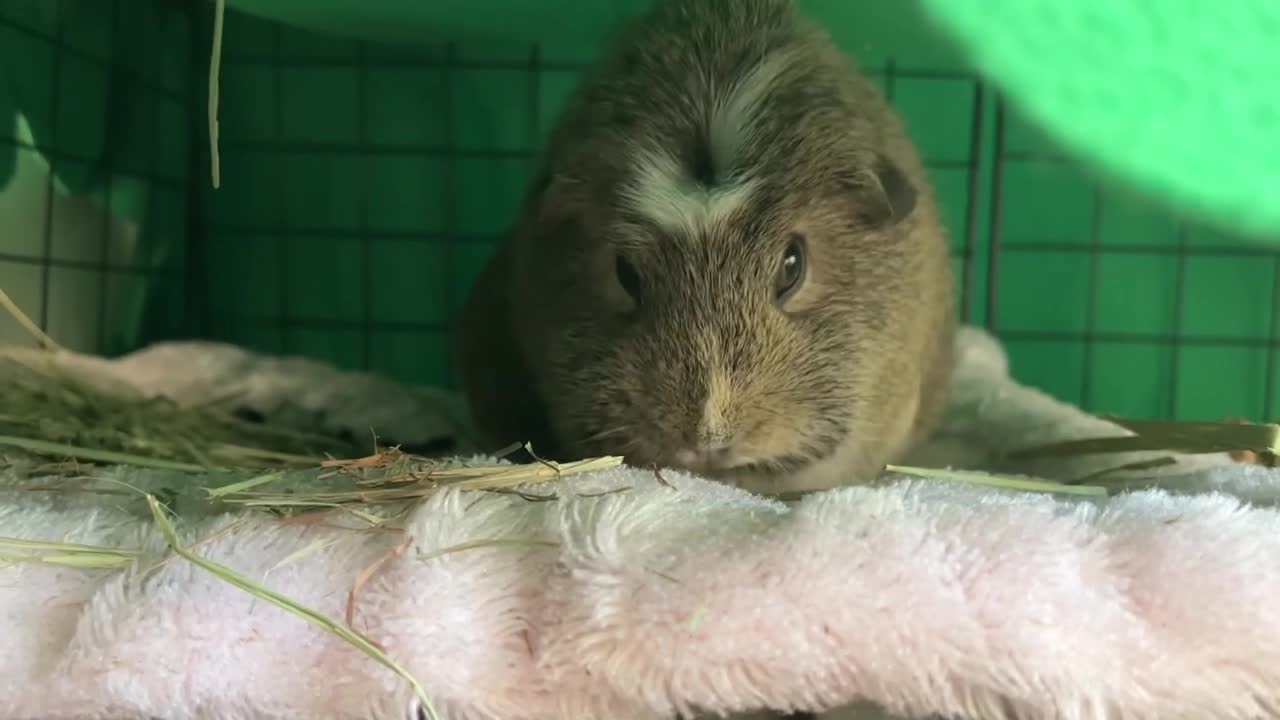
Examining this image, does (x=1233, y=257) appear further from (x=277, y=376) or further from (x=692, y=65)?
(x=277, y=376)

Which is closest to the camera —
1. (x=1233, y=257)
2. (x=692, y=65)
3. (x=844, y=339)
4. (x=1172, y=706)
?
(x=1172, y=706)

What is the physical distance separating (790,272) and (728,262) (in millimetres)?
114

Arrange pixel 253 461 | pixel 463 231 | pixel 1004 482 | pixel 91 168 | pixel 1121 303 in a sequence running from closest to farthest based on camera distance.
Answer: pixel 1004 482 < pixel 253 461 < pixel 91 168 < pixel 1121 303 < pixel 463 231

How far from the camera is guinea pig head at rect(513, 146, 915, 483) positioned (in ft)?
3.99

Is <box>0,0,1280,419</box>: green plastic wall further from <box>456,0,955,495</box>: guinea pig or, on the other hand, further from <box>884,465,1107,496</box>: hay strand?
<box>884,465,1107,496</box>: hay strand

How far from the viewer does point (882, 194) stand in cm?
135

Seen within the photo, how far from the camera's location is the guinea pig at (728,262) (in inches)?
48.5

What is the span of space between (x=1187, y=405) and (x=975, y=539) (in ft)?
6.04

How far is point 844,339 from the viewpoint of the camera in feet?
4.44

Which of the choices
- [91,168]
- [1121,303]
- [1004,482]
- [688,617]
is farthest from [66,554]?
[1121,303]

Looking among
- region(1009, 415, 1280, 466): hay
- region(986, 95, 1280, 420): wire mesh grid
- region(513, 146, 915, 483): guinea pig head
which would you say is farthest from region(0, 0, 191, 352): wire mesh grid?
region(986, 95, 1280, 420): wire mesh grid

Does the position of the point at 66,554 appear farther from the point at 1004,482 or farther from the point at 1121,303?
the point at 1121,303

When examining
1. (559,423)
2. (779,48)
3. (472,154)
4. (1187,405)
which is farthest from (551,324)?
(1187,405)

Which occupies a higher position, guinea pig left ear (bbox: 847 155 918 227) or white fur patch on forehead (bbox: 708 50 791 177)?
white fur patch on forehead (bbox: 708 50 791 177)
